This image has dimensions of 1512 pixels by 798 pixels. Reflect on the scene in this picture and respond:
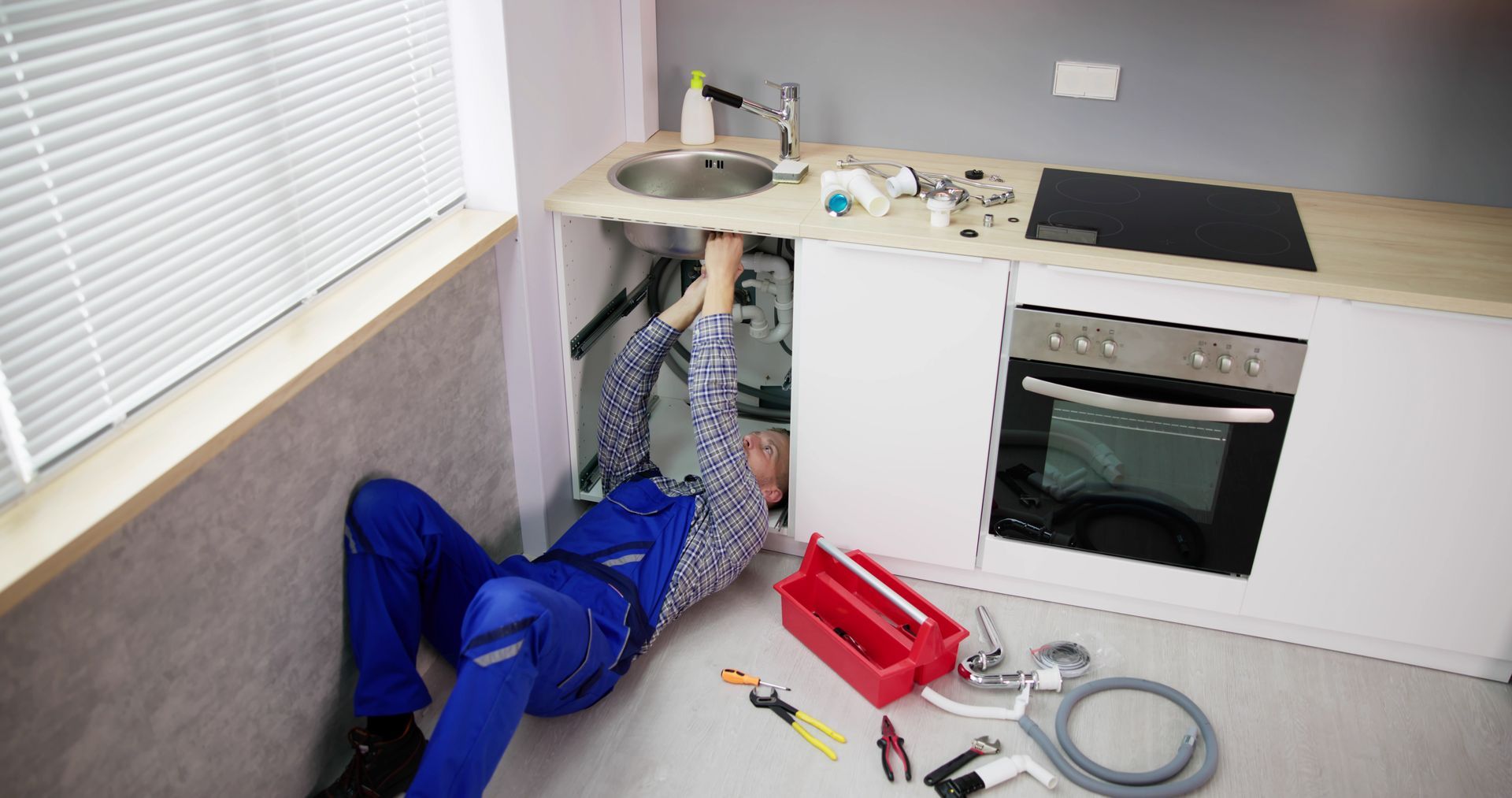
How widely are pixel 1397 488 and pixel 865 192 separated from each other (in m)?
1.17

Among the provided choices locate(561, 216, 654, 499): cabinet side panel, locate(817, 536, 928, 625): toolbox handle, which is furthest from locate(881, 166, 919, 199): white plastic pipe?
locate(817, 536, 928, 625): toolbox handle

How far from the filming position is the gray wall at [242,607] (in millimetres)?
1404

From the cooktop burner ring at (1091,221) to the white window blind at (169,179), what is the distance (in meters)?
1.26

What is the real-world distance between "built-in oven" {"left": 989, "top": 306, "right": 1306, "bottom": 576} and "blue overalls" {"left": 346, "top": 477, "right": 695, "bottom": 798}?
74 centimetres

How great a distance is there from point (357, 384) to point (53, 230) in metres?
0.57

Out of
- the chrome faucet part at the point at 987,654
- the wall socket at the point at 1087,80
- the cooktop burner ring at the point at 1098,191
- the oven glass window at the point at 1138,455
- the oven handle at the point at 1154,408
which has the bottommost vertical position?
the chrome faucet part at the point at 987,654

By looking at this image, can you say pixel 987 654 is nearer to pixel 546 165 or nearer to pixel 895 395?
pixel 895 395

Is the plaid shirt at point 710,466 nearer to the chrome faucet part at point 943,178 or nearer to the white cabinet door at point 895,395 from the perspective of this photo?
the white cabinet door at point 895,395

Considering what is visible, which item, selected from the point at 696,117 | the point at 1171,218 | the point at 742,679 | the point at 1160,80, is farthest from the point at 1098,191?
the point at 742,679

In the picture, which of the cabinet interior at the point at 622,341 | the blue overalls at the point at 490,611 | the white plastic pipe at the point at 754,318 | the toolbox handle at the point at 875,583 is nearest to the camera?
the blue overalls at the point at 490,611

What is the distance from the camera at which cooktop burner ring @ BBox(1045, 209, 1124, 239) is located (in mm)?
2266

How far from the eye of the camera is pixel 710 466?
2.31 m

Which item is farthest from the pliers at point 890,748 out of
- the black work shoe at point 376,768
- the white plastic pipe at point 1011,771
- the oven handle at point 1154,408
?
the black work shoe at point 376,768

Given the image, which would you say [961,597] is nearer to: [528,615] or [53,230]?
[528,615]
